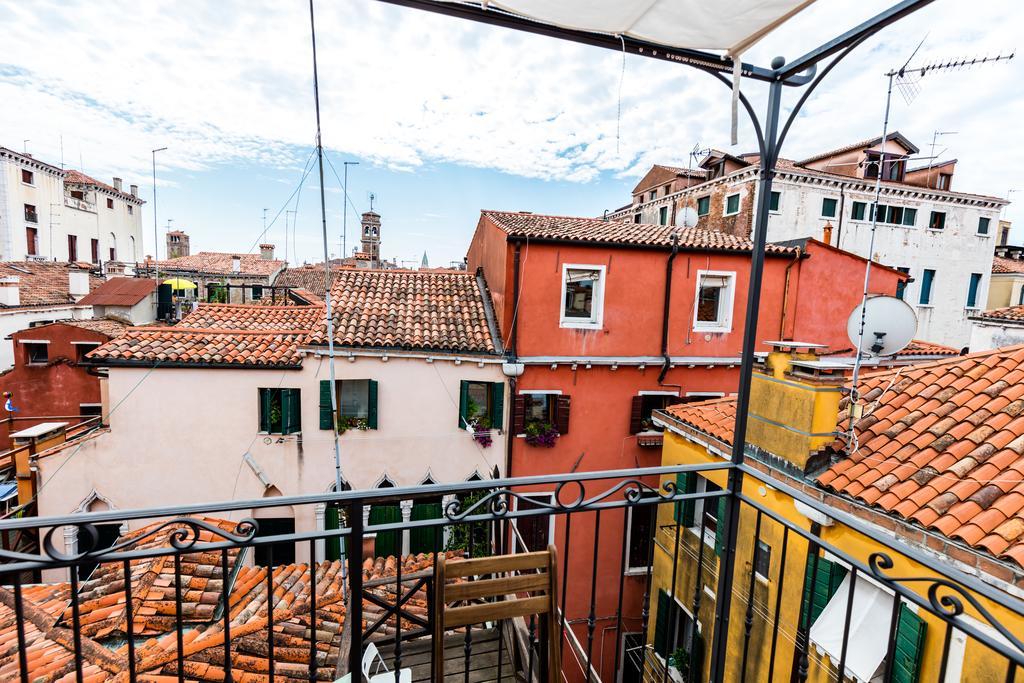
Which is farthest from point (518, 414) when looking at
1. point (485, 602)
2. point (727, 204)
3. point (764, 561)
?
point (727, 204)

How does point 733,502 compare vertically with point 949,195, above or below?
below

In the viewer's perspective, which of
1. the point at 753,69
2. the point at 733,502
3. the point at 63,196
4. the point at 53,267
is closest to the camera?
the point at 753,69

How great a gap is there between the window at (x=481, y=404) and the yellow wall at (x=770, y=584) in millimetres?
3555

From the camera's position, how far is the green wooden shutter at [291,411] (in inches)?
380

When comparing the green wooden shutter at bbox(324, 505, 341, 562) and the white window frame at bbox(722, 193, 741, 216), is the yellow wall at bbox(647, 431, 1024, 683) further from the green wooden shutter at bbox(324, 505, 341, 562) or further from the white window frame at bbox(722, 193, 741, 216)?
the white window frame at bbox(722, 193, 741, 216)

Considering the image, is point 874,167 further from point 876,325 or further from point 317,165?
point 317,165

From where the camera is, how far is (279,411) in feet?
32.0

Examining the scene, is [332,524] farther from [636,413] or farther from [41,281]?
[41,281]

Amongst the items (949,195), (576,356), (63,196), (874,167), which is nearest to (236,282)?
(63,196)

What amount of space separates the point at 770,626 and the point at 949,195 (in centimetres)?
2279

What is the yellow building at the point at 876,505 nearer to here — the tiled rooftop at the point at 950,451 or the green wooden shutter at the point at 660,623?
the tiled rooftop at the point at 950,451

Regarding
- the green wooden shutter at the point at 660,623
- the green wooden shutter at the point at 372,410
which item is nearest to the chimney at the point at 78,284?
the green wooden shutter at the point at 372,410

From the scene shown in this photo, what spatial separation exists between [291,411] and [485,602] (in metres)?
8.08

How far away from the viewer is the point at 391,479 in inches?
400
